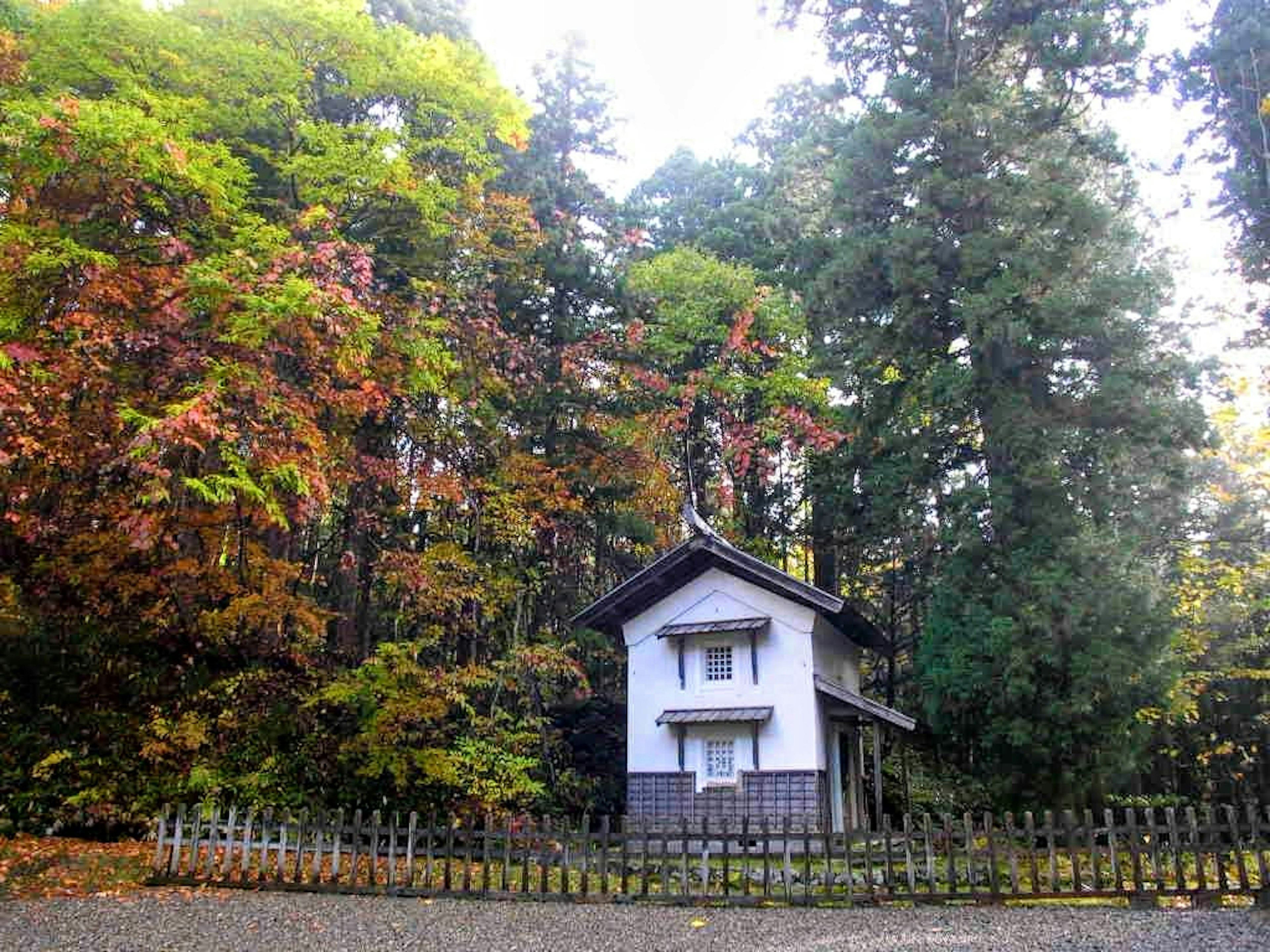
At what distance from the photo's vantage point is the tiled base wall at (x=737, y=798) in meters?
14.7

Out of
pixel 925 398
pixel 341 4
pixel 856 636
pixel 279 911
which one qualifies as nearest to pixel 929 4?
pixel 925 398

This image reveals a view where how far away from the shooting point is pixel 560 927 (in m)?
8.72

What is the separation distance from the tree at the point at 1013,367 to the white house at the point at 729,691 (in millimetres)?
2122

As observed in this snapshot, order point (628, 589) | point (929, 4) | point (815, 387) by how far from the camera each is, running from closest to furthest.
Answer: point (628, 589)
point (929, 4)
point (815, 387)

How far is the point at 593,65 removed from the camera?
2470cm

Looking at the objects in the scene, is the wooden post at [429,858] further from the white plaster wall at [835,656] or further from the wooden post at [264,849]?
the white plaster wall at [835,656]

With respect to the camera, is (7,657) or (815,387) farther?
(815,387)

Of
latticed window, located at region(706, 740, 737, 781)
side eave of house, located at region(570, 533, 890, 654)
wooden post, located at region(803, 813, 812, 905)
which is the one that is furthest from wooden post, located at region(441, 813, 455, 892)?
side eave of house, located at region(570, 533, 890, 654)

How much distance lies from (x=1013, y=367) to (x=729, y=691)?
7.80 m

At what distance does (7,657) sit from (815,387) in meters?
16.9

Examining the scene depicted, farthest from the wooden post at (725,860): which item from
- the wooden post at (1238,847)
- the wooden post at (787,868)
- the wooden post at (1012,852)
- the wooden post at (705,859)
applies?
the wooden post at (1238,847)

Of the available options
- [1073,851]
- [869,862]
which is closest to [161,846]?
[869,862]

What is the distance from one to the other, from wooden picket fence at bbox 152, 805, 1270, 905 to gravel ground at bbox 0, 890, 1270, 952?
0.30 m

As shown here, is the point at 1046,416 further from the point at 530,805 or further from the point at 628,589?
the point at 530,805
